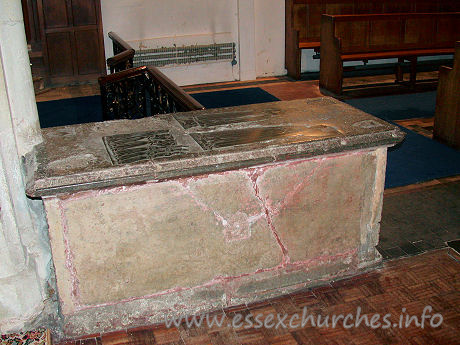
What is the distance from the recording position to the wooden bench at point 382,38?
700 cm

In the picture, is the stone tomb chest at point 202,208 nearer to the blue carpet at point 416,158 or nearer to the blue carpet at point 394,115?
the blue carpet at point 416,158

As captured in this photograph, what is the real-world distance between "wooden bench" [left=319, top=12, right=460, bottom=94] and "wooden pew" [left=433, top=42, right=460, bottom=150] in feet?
6.64

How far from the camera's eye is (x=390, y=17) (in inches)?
287

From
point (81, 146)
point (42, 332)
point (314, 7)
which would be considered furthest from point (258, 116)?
point (314, 7)

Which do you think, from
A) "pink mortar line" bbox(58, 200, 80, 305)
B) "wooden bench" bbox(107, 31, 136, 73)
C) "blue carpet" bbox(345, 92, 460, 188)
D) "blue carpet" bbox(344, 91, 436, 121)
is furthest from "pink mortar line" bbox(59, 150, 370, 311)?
"blue carpet" bbox(344, 91, 436, 121)

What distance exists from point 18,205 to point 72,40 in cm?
595

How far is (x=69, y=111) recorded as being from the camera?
649cm

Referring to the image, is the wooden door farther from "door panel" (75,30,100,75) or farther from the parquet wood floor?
the parquet wood floor

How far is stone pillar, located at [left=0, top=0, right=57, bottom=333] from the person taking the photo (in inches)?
87.2

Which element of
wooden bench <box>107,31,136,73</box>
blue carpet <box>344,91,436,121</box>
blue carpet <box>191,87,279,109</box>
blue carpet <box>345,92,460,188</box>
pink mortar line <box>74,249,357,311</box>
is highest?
wooden bench <box>107,31,136,73</box>

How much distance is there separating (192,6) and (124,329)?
6.31m

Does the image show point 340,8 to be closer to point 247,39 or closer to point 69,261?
point 247,39

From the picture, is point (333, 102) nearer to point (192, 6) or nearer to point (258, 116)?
point (258, 116)

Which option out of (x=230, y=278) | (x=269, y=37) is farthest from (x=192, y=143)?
(x=269, y=37)
